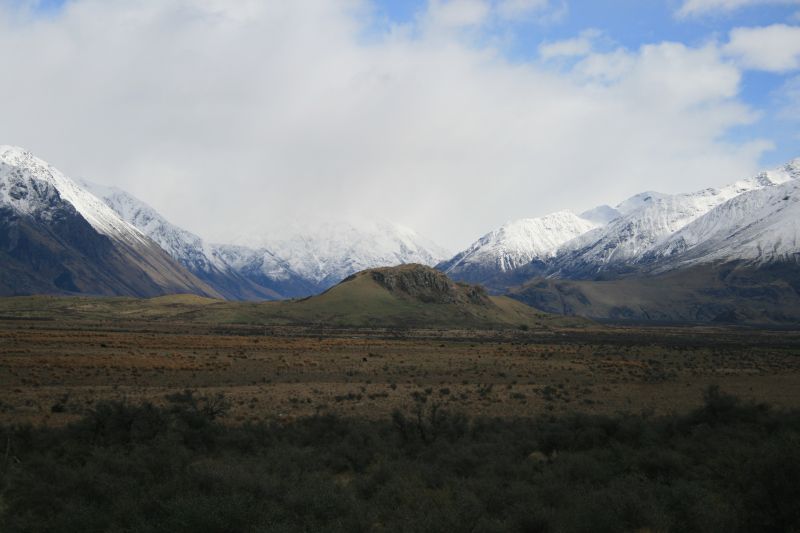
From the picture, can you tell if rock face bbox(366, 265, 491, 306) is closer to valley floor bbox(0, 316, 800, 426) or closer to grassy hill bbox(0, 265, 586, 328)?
grassy hill bbox(0, 265, 586, 328)

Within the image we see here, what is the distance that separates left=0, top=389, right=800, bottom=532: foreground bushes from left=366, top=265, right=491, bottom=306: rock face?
160320mm

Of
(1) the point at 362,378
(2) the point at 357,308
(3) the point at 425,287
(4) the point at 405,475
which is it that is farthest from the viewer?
(3) the point at 425,287

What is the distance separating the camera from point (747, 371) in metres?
54.8

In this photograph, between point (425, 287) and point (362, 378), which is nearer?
point (362, 378)

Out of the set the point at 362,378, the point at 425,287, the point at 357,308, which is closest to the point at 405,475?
the point at 362,378

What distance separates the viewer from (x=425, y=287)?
191125 mm

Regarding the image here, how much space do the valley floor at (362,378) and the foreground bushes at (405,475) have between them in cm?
745

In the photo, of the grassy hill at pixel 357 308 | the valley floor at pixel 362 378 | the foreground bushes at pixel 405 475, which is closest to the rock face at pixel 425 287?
the grassy hill at pixel 357 308

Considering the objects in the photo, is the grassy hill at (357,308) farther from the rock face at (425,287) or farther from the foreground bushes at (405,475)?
the foreground bushes at (405,475)

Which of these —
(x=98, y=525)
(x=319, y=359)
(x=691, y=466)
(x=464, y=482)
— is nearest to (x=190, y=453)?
(x=98, y=525)

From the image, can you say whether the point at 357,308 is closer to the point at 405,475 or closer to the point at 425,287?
the point at 425,287

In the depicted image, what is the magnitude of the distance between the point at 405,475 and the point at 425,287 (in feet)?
573

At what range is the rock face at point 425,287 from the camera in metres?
187

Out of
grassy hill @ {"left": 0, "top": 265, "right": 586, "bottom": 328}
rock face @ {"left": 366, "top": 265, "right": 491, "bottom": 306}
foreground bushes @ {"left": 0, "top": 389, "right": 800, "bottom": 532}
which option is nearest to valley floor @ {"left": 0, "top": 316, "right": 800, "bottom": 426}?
foreground bushes @ {"left": 0, "top": 389, "right": 800, "bottom": 532}
